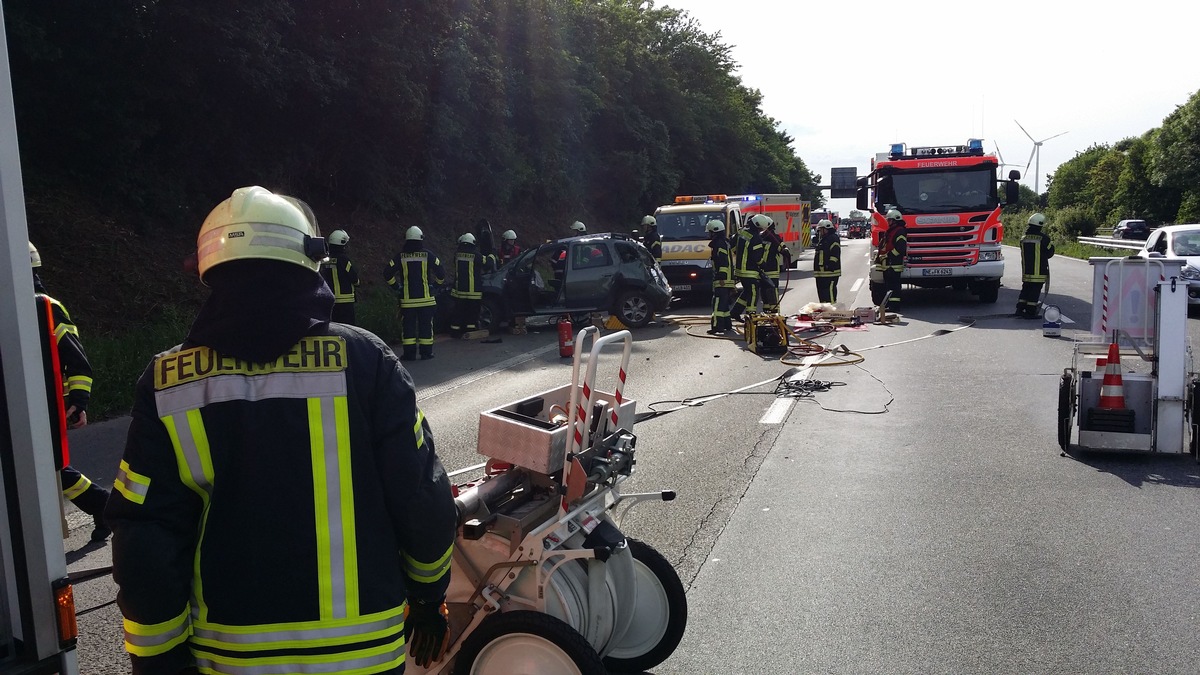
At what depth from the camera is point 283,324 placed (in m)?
2.17

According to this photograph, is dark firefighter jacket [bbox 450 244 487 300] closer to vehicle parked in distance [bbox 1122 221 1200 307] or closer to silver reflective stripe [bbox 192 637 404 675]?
vehicle parked in distance [bbox 1122 221 1200 307]

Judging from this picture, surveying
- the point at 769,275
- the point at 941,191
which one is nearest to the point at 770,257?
the point at 769,275

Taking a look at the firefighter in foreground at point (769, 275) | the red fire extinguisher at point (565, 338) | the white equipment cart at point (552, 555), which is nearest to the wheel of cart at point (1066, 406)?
the white equipment cart at point (552, 555)

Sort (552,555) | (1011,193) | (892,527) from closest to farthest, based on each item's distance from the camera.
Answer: (552,555) < (892,527) < (1011,193)

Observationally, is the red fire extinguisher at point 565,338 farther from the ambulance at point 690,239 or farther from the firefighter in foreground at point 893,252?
the firefighter in foreground at point 893,252

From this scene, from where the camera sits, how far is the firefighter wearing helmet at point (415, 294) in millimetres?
14031

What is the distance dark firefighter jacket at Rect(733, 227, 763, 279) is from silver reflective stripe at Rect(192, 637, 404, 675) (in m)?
Answer: 14.0

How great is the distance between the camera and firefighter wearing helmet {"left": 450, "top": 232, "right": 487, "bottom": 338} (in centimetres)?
1606

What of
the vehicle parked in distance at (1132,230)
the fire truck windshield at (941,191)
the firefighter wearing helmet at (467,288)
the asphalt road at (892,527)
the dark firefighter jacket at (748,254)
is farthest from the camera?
the vehicle parked in distance at (1132,230)

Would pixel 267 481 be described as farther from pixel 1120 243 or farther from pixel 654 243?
pixel 1120 243

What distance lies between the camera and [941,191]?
19781 mm

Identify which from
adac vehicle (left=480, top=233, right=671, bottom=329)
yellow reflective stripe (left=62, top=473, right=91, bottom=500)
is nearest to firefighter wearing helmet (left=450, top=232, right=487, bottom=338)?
adac vehicle (left=480, top=233, right=671, bottom=329)

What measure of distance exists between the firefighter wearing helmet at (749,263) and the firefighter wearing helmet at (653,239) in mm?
4652

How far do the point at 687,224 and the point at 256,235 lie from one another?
2033cm
